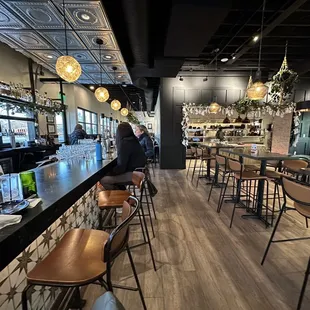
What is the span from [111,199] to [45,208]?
109 cm

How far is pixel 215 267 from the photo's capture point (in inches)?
80.9

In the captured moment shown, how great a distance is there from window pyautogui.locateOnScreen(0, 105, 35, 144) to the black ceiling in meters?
3.37

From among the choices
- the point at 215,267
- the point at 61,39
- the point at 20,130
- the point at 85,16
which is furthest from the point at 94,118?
the point at 215,267

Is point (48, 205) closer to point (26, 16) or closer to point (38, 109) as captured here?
point (26, 16)

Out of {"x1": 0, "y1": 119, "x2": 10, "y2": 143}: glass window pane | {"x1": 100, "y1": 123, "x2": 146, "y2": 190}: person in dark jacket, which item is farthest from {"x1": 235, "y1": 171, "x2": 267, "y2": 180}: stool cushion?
{"x1": 0, "y1": 119, "x2": 10, "y2": 143}: glass window pane

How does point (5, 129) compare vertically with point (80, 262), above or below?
above

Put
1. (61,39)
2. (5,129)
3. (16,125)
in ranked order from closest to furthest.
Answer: (61,39) < (5,129) < (16,125)

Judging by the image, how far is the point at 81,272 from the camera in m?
1.02

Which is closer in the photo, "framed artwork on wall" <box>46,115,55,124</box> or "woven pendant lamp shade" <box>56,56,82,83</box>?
"woven pendant lamp shade" <box>56,56,82,83</box>

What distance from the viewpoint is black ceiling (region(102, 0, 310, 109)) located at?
271cm

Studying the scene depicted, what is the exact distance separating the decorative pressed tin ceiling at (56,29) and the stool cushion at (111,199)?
2.63 meters

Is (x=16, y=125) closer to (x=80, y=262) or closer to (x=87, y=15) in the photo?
(x=87, y=15)

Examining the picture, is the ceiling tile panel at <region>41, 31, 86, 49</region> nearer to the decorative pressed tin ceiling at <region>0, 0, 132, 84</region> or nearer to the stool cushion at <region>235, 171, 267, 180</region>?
the decorative pressed tin ceiling at <region>0, 0, 132, 84</region>

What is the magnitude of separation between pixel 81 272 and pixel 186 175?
5.27 m
